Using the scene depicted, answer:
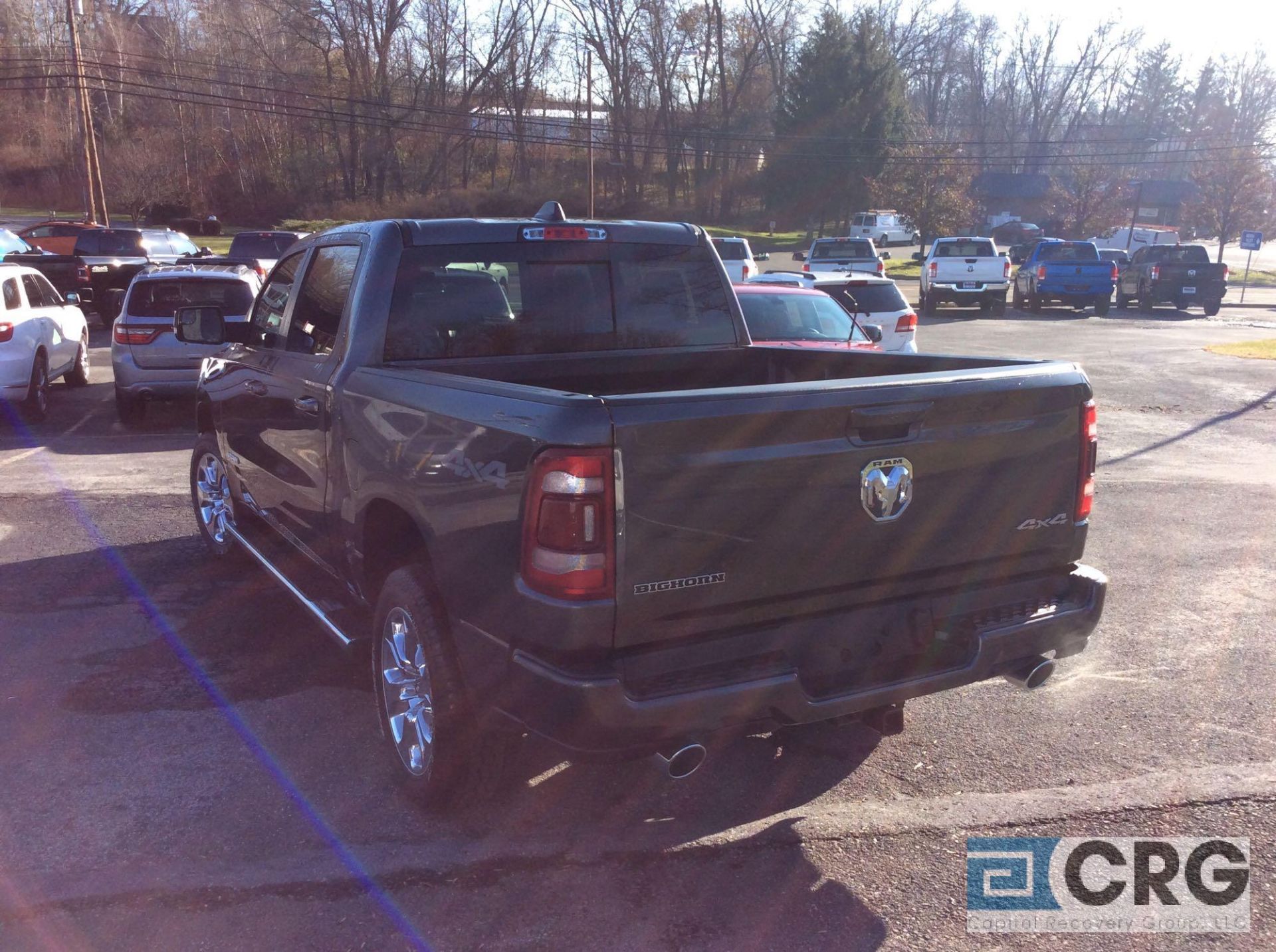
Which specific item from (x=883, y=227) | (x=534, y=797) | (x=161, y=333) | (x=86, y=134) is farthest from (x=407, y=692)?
(x=883, y=227)

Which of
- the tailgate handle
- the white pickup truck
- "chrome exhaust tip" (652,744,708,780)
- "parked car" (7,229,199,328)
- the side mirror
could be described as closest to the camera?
"chrome exhaust tip" (652,744,708,780)

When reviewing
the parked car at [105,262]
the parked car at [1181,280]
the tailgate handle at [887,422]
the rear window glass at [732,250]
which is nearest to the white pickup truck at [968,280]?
the parked car at [1181,280]

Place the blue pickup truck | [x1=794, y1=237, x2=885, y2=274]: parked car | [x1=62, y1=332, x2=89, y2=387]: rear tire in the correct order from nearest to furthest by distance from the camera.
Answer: [x1=62, y1=332, x2=89, y2=387]: rear tire → [x1=794, y1=237, x2=885, y2=274]: parked car → the blue pickup truck

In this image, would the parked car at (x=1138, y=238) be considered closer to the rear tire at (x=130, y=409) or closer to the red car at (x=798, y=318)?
the red car at (x=798, y=318)

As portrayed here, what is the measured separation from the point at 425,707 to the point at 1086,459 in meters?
2.45

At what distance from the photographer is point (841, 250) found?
28328 mm

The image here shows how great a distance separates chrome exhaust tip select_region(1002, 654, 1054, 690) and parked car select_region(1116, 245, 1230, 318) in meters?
30.7

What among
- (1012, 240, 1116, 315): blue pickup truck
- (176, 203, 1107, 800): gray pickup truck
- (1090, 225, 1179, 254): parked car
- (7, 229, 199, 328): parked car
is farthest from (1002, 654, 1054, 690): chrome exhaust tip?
(1090, 225, 1179, 254): parked car

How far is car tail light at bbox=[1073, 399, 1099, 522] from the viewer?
12.2 feet

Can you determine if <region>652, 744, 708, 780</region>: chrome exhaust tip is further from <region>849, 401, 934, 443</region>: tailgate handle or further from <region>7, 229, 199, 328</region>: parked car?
<region>7, 229, 199, 328</region>: parked car

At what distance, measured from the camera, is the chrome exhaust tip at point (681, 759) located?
3.11 metres

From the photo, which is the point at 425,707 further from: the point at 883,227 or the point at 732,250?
the point at 883,227

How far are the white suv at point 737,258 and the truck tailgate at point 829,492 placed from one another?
2010 cm

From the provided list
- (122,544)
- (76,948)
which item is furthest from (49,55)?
(76,948)
